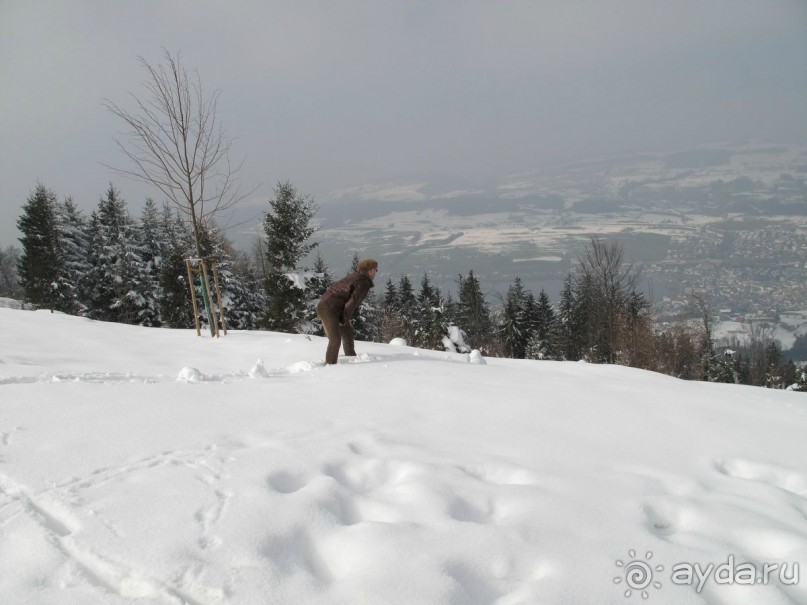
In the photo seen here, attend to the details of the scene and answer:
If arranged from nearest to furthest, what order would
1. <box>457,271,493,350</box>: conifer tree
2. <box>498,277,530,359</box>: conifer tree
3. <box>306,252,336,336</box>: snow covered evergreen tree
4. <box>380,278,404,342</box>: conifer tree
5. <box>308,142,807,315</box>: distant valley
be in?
<box>306,252,336,336</box>: snow covered evergreen tree, <box>380,278,404,342</box>: conifer tree, <box>457,271,493,350</box>: conifer tree, <box>498,277,530,359</box>: conifer tree, <box>308,142,807,315</box>: distant valley

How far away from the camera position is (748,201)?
463 ft

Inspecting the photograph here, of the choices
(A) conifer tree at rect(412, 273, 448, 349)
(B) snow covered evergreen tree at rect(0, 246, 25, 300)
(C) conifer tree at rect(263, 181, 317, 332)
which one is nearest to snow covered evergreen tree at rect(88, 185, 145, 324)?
(C) conifer tree at rect(263, 181, 317, 332)

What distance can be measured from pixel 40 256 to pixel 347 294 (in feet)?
109

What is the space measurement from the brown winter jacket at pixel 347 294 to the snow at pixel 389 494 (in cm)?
197

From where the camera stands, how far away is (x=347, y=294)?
687cm

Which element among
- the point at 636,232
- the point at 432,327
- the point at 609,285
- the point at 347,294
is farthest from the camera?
the point at 636,232

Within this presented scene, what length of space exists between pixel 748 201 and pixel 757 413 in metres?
175

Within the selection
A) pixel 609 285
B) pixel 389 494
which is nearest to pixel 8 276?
pixel 609 285

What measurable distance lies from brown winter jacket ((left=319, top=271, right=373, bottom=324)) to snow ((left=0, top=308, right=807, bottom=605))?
1967 mm

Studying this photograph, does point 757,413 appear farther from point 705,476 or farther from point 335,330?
point 335,330

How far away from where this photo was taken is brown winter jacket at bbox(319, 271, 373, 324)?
22.4ft

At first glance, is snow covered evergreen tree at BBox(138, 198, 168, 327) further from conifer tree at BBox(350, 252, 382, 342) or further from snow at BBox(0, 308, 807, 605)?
snow at BBox(0, 308, 807, 605)

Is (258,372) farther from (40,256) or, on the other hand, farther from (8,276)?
(8,276)

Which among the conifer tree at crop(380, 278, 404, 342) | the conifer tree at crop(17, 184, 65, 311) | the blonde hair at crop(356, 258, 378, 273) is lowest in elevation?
the conifer tree at crop(380, 278, 404, 342)
